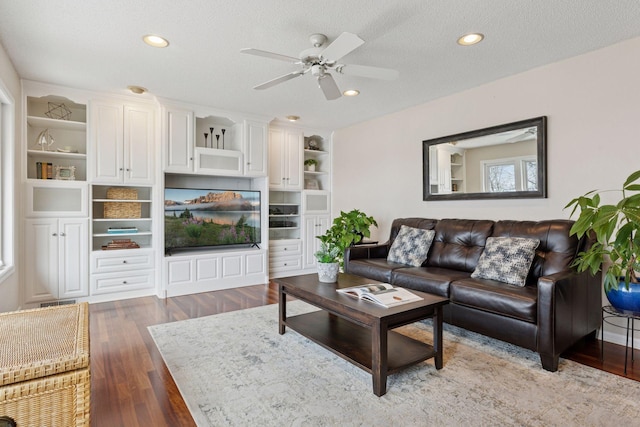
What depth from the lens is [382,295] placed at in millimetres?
2336

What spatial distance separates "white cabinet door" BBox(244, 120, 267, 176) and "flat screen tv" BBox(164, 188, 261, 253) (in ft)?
1.19

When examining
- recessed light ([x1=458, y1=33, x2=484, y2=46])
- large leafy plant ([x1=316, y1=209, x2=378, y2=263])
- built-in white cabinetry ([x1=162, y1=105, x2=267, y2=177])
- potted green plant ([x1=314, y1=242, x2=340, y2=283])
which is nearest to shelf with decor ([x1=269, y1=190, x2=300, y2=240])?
built-in white cabinetry ([x1=162, y1=105, x2=267, y2=177])

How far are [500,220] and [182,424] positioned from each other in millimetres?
3338

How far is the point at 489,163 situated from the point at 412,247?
1242mm

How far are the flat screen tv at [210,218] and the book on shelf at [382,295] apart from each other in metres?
2.81

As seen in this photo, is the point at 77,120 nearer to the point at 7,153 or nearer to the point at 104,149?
the point at 104,149

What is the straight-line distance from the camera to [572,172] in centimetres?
311

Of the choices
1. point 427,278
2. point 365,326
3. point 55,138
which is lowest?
point 365,326

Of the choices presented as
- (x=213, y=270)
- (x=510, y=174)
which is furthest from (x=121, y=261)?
(x=510, y=174)

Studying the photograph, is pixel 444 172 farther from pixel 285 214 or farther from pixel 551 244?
pixel 285 214

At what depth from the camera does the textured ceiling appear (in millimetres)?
2307

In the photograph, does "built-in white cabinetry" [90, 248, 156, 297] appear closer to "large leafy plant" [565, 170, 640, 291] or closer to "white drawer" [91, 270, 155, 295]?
"white drawer" [91, 270, 155, 295]

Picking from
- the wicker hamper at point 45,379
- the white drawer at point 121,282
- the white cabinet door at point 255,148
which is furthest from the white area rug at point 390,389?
the white cabinet door at point 255,148

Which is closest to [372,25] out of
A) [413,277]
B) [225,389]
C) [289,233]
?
[413,277]
